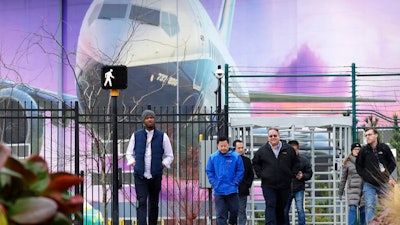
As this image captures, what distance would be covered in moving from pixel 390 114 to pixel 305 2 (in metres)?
5.88

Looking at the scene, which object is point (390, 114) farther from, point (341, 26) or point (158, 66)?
point (158, 66)

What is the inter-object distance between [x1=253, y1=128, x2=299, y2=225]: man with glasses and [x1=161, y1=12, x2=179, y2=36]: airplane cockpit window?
1944cm

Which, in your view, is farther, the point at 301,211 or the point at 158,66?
the point at 158,66

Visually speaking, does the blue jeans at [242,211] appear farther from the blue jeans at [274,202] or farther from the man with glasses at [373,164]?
the man with glasses at [373,164]

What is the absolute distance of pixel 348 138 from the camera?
57.9 feet

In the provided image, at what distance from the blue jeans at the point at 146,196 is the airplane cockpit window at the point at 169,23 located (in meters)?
19.7

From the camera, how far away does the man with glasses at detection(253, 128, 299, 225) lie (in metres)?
12.8

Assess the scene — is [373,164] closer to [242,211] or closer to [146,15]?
[242,211]

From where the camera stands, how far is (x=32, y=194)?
79.5 inches

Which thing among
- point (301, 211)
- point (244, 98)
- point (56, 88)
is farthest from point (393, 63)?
point (301, 211)

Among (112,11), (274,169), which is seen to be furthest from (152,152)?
(112,11)

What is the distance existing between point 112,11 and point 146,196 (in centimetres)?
2081

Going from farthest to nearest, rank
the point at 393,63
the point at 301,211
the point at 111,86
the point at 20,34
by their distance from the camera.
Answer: the point at 20,34 → the point at 393,63 → the point at 301,211 → the point at 111,86

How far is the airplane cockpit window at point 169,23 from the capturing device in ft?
105
